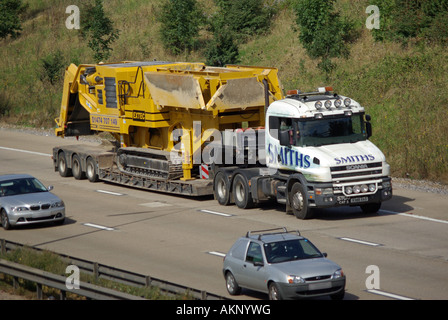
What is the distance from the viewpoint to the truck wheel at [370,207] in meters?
22.6

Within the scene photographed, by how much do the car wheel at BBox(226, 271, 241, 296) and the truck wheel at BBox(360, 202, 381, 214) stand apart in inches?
338

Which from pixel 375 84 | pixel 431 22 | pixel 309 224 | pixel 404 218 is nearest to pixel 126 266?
pixel 309 224

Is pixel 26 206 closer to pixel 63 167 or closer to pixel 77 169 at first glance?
pixel 77 169

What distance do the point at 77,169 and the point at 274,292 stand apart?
722 inches

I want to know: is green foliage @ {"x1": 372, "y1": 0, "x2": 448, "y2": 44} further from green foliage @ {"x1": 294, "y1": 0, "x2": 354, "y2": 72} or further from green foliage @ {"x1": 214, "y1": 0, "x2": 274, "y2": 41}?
green foliage @ {"x1": 214, "y1": 0, "x2": 274, "y2": 41}

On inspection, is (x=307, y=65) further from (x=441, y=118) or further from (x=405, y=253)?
(x=405, y=253)

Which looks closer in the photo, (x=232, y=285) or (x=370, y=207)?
(x=232, y=285)

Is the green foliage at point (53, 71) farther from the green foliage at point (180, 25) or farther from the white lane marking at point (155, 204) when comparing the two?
the white lane marking at point (155, 204)

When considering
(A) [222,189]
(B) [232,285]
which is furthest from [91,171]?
(B) [232,285]

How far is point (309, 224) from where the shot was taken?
70.7 feet

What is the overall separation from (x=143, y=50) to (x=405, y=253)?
36793mm

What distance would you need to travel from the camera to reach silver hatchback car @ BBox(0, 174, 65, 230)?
71.6ft

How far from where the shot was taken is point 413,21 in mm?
38344

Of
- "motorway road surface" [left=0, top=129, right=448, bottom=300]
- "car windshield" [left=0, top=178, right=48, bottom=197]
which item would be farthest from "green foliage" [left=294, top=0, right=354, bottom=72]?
"car windshield" [left=0, top=178, right=48, bottom=197]
